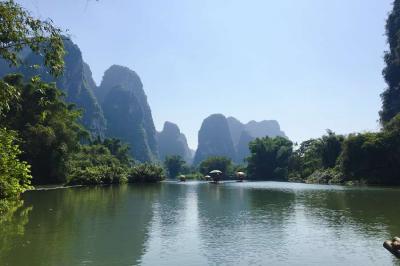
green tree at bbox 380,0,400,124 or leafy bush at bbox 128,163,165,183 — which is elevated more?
green tree at bbox 380,0,400,124

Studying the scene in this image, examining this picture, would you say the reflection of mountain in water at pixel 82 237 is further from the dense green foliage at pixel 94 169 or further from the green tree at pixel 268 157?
the green tree at pixel 268 157

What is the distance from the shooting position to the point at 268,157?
119 m

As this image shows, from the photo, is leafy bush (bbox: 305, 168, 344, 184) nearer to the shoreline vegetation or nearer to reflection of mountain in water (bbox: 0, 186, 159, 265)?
the shoreline vegetation

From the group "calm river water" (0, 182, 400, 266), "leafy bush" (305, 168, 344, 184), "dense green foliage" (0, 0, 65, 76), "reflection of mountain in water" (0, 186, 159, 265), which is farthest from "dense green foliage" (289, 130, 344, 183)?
"dense green foliage" (0, 0, 65, 76)

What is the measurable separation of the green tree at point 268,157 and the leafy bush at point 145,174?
4433 centimetres

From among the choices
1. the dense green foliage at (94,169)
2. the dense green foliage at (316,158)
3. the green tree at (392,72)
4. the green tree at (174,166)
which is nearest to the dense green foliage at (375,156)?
the dense green foliage at (316,158)

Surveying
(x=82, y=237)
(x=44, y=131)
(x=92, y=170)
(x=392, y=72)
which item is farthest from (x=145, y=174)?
(x=392, y=72)

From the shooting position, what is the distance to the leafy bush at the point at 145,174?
75375 mm

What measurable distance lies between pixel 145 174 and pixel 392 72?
63.6m

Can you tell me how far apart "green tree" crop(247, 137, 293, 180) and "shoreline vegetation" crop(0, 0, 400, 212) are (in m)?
3.16

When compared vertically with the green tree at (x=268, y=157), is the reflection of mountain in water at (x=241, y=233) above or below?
below

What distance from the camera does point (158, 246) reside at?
15.7 m

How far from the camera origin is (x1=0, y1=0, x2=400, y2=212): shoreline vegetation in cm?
839

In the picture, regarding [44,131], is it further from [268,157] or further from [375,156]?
[268,157]
